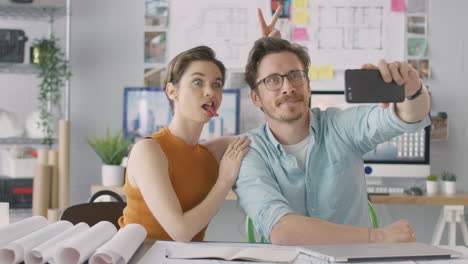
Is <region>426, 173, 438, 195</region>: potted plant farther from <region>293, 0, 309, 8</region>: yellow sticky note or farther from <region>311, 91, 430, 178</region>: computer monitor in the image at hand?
<region>293, 0, 309, 8</region>: yellow sticky note

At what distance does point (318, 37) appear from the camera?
350 cm

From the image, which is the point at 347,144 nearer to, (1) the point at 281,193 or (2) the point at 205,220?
(1) the point at 281,193

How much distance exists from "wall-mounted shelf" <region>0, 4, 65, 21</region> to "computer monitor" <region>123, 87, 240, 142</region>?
0.60 m

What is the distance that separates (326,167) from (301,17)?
2005 mm

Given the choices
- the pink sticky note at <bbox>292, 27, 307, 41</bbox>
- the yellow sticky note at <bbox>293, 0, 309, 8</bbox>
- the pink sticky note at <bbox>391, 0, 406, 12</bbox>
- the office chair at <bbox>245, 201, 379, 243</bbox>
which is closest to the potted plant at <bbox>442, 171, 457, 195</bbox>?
the pink sticky note at <bbox>391, 0, 406, 12</bbox>

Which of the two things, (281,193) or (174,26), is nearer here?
(281,193)

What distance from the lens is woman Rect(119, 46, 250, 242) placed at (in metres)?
1.42

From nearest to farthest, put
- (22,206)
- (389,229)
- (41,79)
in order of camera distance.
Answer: (389,229) → (22,206) → (41,79)

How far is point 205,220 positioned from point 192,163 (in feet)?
0.73

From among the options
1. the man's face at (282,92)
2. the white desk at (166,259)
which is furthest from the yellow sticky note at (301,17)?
the white desk at (166,259)

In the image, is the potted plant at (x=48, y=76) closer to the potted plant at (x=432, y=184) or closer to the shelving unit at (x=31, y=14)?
the shelving unit at (x=31, y=14)

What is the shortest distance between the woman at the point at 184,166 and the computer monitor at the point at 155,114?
5.36ft

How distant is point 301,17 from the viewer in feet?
11.5

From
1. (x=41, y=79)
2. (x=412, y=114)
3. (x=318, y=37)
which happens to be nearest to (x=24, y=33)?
(x=41, y=79)
